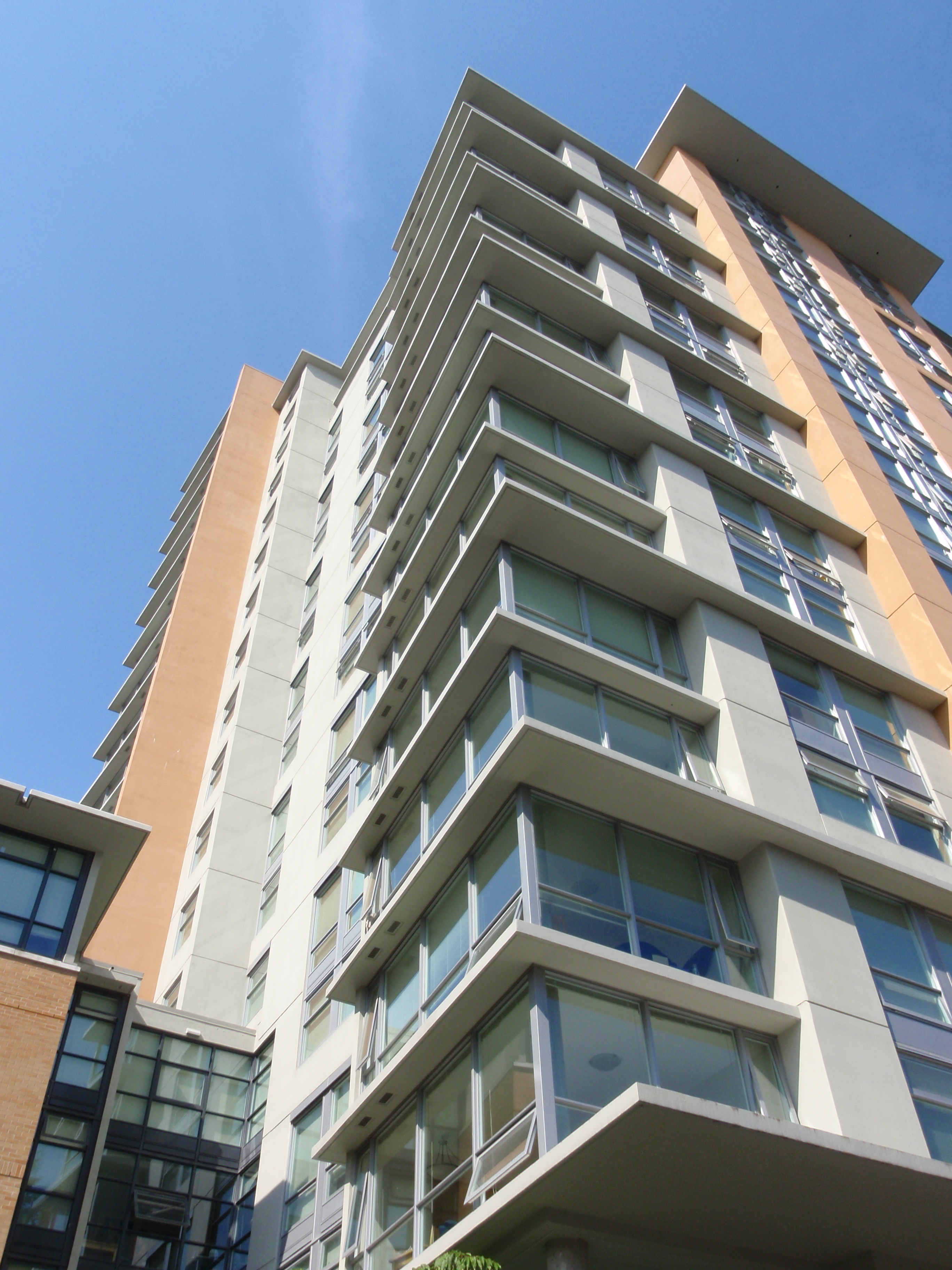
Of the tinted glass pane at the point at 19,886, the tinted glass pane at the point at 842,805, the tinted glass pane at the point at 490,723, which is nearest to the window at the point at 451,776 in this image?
the tinted glass pane at the point at 490,723

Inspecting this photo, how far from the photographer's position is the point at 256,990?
1005 inches

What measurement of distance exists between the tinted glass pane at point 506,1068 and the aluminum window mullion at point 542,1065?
17 centimetres

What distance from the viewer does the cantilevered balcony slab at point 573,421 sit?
1998cm

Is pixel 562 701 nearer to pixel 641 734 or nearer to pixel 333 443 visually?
pixel 641 734

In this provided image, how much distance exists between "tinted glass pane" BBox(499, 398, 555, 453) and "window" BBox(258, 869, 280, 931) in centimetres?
1361

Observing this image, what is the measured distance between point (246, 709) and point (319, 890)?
11.3m

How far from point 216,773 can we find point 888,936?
24.6 meters

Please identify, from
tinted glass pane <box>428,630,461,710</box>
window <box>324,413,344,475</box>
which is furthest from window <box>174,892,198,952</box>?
window <box>324,413,344,475</box>

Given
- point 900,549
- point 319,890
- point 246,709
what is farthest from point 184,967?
point 900,549

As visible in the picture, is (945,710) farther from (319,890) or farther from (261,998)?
(261,998)

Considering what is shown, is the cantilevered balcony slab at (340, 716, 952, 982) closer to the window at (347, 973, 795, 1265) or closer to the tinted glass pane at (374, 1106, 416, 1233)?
the window at (347, 973, 795, 1265)

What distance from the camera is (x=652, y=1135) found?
→ 9.63 metres

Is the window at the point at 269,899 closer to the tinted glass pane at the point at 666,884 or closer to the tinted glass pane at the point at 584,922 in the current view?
the tinted glass pane at the point at 666,884

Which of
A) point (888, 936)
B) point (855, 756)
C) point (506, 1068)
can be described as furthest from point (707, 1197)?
point (855, 756)
